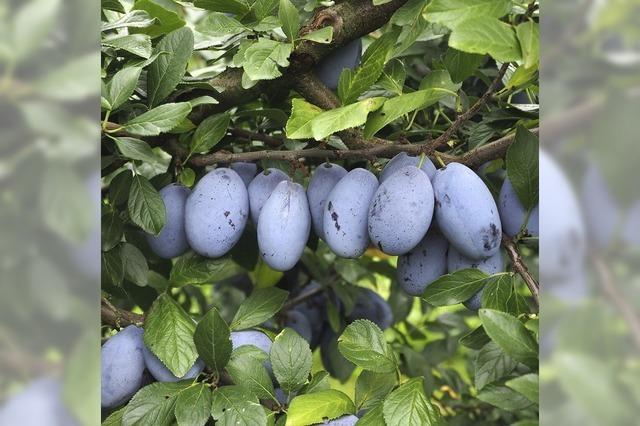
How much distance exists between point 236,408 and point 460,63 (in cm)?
39

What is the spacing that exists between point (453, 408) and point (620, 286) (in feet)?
3.30

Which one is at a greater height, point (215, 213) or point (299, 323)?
point (215, 213)

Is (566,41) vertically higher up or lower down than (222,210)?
higher up

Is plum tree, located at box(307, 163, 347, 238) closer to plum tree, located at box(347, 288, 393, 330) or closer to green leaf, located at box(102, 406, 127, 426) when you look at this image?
green leaf, located at box(102, 406, 127, 426)

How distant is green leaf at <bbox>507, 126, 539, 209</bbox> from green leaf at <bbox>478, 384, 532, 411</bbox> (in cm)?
21

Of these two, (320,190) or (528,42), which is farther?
(320,190)

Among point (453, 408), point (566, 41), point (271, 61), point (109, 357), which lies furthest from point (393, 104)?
point (453, 408)

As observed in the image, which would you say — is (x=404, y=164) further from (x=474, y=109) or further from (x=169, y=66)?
(x=169, y=66)

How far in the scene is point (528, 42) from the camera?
0.57 metres

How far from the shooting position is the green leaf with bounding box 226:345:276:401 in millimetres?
738

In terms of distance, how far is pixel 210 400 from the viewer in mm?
711

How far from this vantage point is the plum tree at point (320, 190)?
2.68 feet

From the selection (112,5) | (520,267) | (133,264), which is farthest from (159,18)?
(520,267)

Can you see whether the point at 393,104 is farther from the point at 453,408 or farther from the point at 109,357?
the point at 453,408
